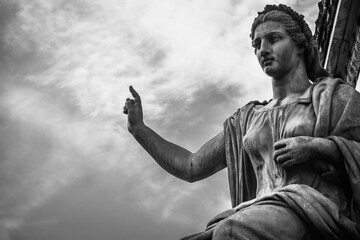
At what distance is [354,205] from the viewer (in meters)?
10.2

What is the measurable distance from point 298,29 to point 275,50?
1.25 feet

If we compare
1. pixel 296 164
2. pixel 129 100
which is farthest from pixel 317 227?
pixel 129 100

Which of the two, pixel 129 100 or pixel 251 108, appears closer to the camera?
pixel 251 108

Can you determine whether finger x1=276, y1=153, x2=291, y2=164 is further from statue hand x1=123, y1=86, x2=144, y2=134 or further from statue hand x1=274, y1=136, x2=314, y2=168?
statue hand x1=123, y1=86, x2=144, y2=134

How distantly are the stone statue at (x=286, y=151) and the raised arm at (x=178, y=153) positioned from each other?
11mm

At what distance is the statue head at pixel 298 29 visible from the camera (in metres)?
11.4

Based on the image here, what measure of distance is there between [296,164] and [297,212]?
740mm

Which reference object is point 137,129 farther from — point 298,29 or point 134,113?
point 298,29

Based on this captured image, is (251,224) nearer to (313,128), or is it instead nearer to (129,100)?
(313,128)

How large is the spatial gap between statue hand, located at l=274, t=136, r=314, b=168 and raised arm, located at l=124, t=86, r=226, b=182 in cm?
127

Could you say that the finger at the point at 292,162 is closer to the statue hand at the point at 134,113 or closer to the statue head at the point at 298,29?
the statue head at the point at 298,29

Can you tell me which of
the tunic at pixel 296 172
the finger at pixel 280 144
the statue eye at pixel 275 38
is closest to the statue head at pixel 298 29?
the statue eye at pixel 275 38

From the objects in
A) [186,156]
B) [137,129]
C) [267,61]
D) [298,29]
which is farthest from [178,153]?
[298,29]

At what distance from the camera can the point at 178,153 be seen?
464 inches
